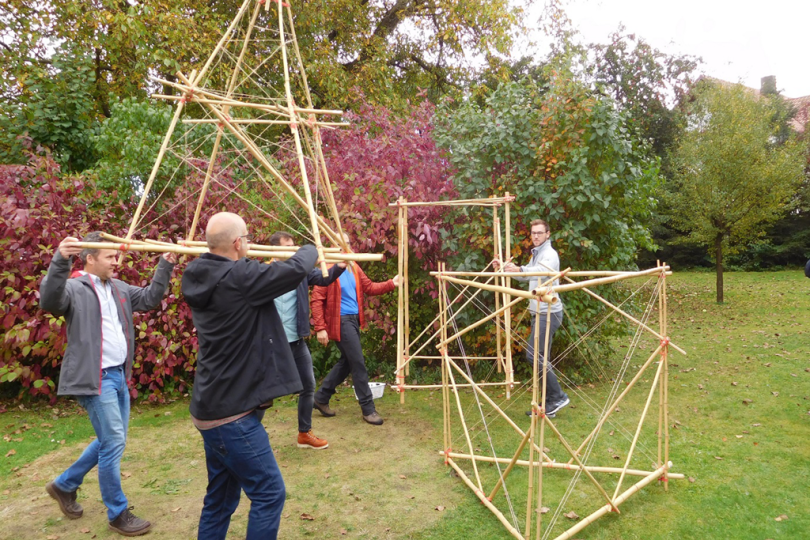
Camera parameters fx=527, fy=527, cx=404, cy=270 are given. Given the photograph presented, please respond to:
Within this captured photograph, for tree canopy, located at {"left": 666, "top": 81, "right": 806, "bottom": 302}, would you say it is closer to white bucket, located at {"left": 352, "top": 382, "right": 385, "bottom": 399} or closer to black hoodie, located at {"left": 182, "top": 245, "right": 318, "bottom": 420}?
white bucket, located at {"left": 352, "top": 382, "right": 385, "bottom": 399}

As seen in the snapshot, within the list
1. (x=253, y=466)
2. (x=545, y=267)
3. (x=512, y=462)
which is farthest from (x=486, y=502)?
(x=545, y=267)

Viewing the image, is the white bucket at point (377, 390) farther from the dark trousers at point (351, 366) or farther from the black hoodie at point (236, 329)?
the black hoodie at point (236, 329)

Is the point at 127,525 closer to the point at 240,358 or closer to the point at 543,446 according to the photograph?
the point at 240,358

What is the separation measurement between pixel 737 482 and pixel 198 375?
3653 mm

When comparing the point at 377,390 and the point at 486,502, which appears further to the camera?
the point at 377,390

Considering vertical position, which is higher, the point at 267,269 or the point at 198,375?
the point at 267,269

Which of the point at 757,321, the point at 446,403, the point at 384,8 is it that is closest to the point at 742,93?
the point at 757,321

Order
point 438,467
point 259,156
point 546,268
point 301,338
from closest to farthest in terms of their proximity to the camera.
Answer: point 259,156, point 438,467, point 301,338, point 546,268

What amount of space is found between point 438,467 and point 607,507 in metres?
1.32

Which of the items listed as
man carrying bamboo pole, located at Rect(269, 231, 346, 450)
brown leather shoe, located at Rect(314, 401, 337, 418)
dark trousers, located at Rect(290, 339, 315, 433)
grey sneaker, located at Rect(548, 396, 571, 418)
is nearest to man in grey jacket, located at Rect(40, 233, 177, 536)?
man carrying bamboo pole, located at Rect(269, 231, 346, 450)

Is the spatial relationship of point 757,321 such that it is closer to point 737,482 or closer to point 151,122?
point 737,482

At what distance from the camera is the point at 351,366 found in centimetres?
513

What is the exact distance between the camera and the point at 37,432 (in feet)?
16.5

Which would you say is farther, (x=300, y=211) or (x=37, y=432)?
(x=300, y=211)
